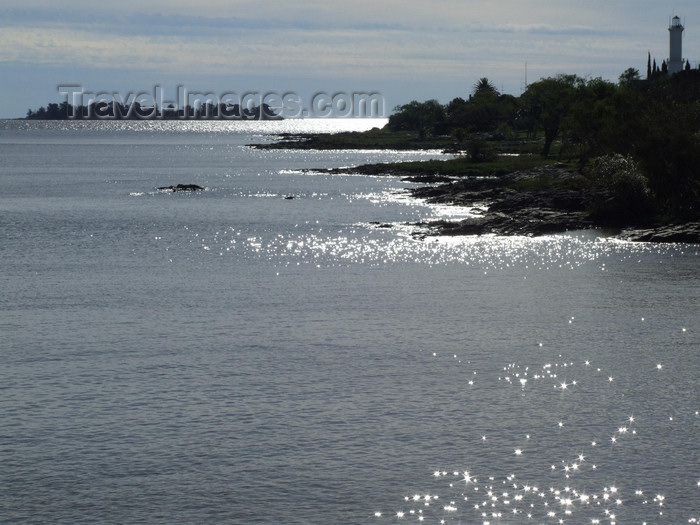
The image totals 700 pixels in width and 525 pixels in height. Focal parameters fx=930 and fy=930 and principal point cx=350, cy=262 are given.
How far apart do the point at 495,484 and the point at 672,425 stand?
693 cm

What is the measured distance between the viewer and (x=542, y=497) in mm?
21359

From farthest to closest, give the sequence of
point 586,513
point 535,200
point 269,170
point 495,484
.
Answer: point 269,170
point 535,200
point 495,484
point 586,513

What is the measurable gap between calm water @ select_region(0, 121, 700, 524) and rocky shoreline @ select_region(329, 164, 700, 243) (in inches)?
204

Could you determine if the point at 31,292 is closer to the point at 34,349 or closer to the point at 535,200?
the point at 34,349

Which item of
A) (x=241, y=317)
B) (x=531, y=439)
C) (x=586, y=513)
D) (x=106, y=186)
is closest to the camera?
(x=586, y=513)

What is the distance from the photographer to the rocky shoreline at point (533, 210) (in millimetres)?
69438

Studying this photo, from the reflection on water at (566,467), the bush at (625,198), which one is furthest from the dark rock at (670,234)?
the reflection on water at (566,467)

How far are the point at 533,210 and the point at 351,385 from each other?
2045 inches

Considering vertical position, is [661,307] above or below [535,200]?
below

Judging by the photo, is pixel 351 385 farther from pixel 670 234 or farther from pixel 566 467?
pixel 670 234

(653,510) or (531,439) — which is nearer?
(653,510)

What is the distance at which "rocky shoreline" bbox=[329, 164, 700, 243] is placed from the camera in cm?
6944

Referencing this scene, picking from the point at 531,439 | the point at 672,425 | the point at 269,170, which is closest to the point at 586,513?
the point at 531,439

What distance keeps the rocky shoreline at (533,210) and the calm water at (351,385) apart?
17.0 feet
